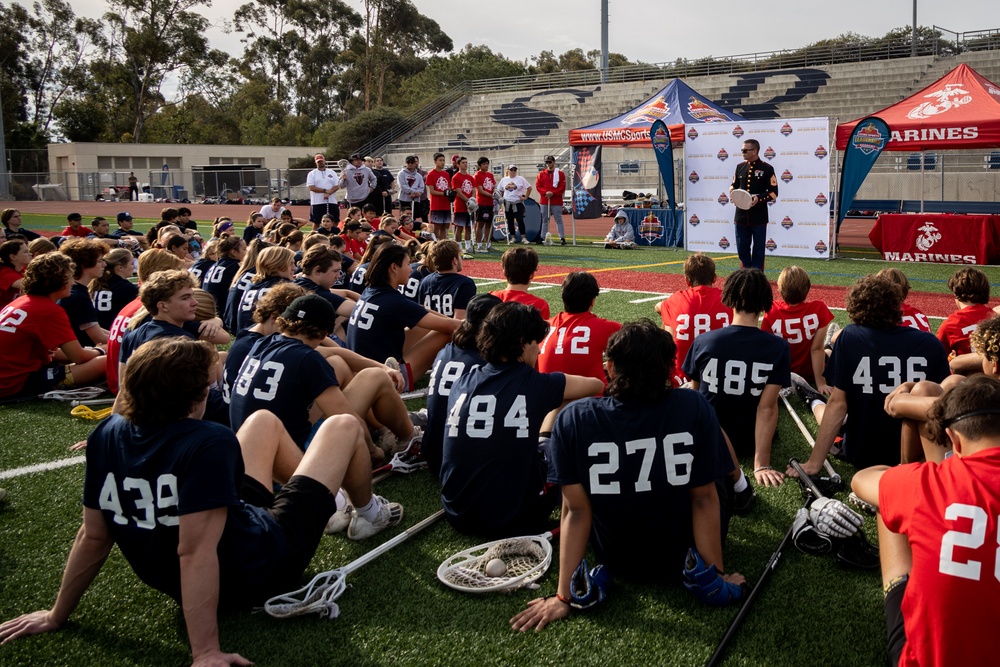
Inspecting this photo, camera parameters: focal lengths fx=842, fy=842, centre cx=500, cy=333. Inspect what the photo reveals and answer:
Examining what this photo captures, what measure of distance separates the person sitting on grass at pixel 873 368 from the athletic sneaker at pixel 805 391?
129 centimetres

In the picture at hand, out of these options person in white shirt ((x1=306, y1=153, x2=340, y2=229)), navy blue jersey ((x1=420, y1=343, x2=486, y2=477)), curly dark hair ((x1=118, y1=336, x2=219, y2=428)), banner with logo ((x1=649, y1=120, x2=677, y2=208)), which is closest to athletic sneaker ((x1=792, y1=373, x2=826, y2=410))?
navy blue jersey ((x1=420, y1=343, x2=486, y2=477))

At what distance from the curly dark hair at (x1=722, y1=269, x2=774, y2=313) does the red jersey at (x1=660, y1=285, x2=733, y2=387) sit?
0.98m

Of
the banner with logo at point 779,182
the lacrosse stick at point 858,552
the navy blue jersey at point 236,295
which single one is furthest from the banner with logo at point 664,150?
the lacrosse stick at point 858,552

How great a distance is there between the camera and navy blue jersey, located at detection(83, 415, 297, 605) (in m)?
2.95

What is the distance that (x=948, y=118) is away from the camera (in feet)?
48.4

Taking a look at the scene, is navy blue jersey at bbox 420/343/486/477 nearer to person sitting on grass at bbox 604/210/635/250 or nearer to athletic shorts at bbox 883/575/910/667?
athletic shorts at bbox 883/575/910/667

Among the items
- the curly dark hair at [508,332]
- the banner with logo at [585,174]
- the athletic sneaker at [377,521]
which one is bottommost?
the athletic sneaker at [377,521]

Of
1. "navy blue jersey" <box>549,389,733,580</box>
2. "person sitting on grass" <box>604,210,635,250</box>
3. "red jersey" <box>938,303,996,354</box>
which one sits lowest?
"navy blue jersey" <box>549,389,733,580</box>

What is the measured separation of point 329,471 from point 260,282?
3446 millimetres

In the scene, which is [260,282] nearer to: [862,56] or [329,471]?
[329,471]

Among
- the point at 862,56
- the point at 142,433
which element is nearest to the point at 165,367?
the point at 142,433

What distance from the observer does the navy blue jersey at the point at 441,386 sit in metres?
4.61

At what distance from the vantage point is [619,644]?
3229mm

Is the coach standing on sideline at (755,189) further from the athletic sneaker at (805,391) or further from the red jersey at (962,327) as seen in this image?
the red jersey at (962,327)
